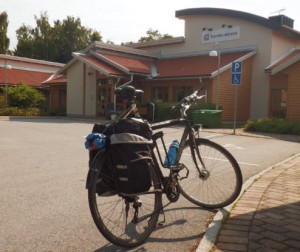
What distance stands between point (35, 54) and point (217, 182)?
60053 mm

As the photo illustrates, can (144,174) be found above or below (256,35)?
below

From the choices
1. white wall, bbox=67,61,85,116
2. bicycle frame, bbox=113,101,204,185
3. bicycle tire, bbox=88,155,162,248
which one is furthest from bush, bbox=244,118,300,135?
white wall, bbox=67,61,85,116

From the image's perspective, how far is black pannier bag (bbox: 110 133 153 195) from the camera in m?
2.85

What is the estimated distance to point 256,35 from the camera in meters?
24.3

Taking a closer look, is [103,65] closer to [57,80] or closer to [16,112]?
[16,112]

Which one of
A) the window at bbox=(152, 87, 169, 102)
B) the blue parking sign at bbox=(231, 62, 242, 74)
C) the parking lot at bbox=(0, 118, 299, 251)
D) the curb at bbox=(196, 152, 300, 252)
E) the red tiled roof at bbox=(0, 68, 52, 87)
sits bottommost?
the parking lot at bbox=(0, 118, 299, 251)

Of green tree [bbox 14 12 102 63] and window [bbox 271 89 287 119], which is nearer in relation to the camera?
window [bbox 271 89 287 119]

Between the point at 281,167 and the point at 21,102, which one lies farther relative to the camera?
the point at 21,102

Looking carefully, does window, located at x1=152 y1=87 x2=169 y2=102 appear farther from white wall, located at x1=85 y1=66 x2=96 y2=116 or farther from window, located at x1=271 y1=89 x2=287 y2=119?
window, located at x1=271 y1=89 x2=287 y2=119

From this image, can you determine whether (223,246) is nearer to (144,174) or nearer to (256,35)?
(144,174)

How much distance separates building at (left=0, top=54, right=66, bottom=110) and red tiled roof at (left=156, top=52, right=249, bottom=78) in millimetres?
10157

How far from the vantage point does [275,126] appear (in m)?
15.2

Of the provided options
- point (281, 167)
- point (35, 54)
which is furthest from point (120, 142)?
point (35, 54)

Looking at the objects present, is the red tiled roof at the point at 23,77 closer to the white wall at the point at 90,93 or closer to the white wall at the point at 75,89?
the white wall at the point at 75,89
